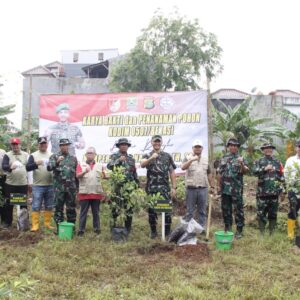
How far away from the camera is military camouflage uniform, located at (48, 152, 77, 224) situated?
6.91m

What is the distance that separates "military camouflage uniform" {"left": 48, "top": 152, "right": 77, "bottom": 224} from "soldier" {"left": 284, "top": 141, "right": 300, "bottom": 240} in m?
3.57

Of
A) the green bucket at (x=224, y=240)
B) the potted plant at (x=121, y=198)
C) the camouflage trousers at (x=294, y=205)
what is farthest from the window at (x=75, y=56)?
the green bucket at (x=224, y=240)

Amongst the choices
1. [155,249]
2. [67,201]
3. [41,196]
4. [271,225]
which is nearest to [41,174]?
[41,196]

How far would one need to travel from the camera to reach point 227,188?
6844 millimetres

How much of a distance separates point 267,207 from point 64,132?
15.7 ft

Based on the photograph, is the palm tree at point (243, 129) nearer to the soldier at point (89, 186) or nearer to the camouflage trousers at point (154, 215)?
the camouflage trousers at point (154, 215)

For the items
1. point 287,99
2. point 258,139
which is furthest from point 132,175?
point 287,99

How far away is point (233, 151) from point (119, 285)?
3215 mm

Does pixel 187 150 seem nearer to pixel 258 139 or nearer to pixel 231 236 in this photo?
pixel 231 236

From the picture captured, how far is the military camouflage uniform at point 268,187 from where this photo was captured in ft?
22.4

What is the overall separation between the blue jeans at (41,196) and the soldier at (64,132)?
1.96 meters

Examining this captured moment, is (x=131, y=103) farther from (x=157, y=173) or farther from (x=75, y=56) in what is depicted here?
(x=75, y=56)

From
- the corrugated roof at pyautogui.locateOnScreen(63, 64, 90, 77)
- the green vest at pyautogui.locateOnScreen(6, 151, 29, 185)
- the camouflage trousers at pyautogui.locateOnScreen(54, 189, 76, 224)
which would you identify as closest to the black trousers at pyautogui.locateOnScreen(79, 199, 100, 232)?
the camouflage trousers at pyautogui.locateOnScreen(54, 189, 76, 224)

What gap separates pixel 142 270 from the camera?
518 cm
